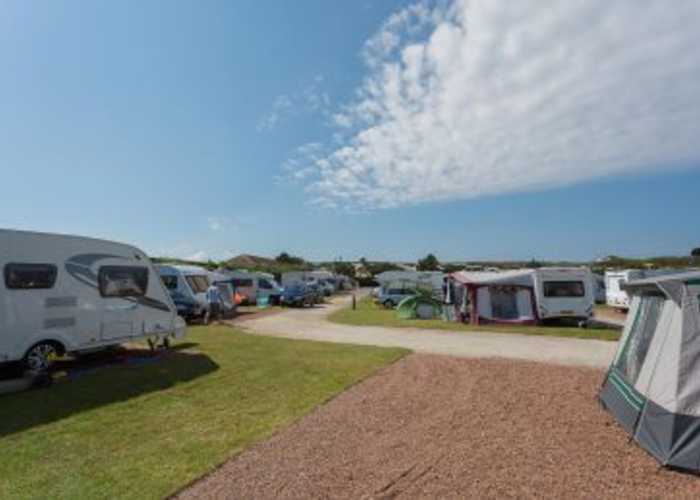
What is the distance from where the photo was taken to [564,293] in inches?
720

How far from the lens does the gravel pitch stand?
4316mm

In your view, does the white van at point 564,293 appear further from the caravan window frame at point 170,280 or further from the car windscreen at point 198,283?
the caravan window frame at point 170,280

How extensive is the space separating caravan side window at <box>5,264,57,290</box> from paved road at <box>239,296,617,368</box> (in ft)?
23.8

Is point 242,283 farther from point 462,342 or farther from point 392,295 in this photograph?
point 462,342

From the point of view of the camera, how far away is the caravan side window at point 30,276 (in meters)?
8.40

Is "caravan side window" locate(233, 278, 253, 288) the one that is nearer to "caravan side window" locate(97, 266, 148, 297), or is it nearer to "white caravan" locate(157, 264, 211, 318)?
"white caravan" locate(157, 264, 211, 318)

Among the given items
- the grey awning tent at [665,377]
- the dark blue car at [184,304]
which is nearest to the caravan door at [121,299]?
the dark blue car at [184,304]

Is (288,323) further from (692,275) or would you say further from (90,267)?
(692,275)

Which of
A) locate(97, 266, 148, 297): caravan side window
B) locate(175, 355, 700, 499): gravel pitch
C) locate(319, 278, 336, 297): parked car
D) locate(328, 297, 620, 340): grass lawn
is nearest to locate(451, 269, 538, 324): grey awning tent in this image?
locate(328, 297, 620, 340): grass lawn

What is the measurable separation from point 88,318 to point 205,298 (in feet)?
32.3

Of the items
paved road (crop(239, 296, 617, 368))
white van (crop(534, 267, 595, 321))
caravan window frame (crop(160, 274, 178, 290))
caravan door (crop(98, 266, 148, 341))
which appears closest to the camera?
caravan door (crop(98, 266, 148, 341))

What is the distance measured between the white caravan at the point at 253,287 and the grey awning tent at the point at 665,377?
24400 millimetres

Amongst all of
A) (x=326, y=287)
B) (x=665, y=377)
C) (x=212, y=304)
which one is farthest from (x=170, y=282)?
(x=326, y=287)

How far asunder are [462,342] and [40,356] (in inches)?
380
